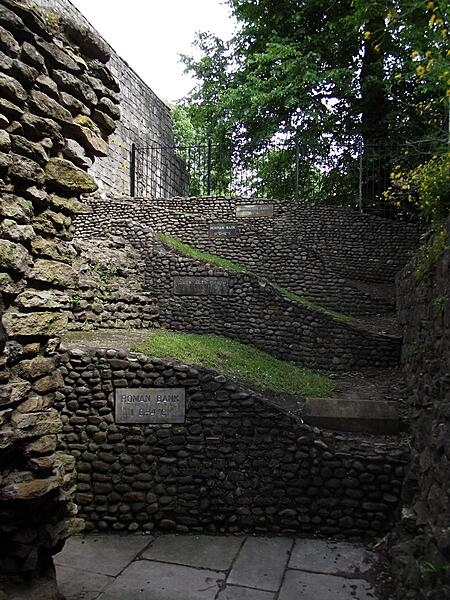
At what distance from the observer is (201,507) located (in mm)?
5312

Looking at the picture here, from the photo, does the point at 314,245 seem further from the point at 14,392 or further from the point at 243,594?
the point at 14,392

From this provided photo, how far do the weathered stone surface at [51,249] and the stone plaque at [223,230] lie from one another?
28.3 feet

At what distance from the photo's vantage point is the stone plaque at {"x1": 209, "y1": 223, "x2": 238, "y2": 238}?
11.7 metres

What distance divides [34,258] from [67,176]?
0.63 metres

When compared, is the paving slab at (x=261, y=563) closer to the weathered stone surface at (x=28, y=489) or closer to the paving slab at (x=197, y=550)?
the paving slab at (x=197, y=550)

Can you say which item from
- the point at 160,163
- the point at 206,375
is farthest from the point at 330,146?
the point at 206,375

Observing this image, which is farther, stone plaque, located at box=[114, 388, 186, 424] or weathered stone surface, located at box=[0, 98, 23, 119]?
stone plaque, located at box=[114, 388, 186, 424]

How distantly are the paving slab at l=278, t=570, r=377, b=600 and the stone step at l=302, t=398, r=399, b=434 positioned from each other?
1897 mm

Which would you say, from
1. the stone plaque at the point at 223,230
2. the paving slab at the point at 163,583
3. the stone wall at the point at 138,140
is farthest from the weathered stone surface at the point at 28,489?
the stone wall at the point at 138,140

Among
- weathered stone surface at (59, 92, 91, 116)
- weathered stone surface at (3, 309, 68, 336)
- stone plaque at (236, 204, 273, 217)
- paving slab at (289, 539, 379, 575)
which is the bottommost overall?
paving slab at (289, 539, 379, 575)

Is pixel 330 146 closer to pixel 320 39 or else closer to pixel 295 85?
pixel 295 85

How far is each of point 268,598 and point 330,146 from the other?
12.3m

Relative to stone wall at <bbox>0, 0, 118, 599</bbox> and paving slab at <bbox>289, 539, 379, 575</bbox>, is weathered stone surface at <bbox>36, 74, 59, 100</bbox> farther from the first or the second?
paving slab at <bbox>289, 539, 379, 575</bbox>

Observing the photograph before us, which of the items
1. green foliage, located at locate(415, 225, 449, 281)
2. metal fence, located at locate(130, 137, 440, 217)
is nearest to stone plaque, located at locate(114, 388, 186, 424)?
green foliage, located at locate(415, 225, 449, 281)
